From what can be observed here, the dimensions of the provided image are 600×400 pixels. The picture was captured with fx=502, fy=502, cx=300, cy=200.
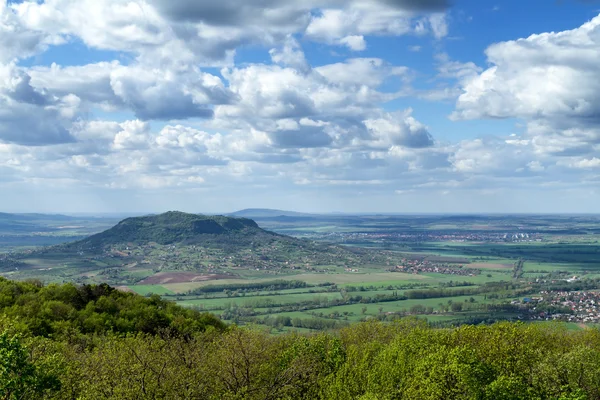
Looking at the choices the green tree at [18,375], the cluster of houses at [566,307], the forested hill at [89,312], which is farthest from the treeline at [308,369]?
the cluster of houses at [566,307]

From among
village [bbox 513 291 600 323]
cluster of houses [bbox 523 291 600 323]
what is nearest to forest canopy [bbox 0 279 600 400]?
village [bbox 513 291 600 323]

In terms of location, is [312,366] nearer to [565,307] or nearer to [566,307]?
[565,307]

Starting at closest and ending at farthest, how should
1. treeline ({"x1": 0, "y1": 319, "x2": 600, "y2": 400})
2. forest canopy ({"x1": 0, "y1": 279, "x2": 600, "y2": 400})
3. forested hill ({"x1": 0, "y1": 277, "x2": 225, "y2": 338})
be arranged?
1. treeline ({"x1": 0, "y1": 319, "x2": 600, "y2": 400})
2. forest canopy ({"x1": 0, "y1": 279, "x2": 600, "y2": 400})
3. forested hill ({"x1": 0, "y1": 277, "x2": 225, "y2": 338})

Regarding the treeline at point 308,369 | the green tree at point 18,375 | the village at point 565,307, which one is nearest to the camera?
the green tree at point 18,375

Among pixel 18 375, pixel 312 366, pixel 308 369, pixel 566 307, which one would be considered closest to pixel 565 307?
pixel 566 307

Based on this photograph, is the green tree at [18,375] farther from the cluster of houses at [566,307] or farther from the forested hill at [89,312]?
the cluster of houses at [566,307]

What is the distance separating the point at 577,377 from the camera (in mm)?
44031

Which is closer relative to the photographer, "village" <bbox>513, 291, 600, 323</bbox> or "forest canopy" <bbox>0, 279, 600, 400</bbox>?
"forest canopy" <bbox>0, 279, 600, 400</bbox>


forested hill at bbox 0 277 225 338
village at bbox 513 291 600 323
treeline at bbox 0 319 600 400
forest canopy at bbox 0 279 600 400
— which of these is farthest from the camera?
village at bbox 513 291 600 323

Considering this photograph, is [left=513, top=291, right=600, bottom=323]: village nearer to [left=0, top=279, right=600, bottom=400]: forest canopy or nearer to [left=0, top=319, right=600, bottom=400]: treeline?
[left=0, top=279, right=600, bottom=400]: forest canopy

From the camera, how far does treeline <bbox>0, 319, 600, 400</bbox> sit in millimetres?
35875

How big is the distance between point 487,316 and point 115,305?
121660 millimetres

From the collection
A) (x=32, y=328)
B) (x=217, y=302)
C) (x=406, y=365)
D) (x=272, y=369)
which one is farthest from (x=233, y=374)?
(x=217, y=302)

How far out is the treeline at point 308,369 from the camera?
118 ft
